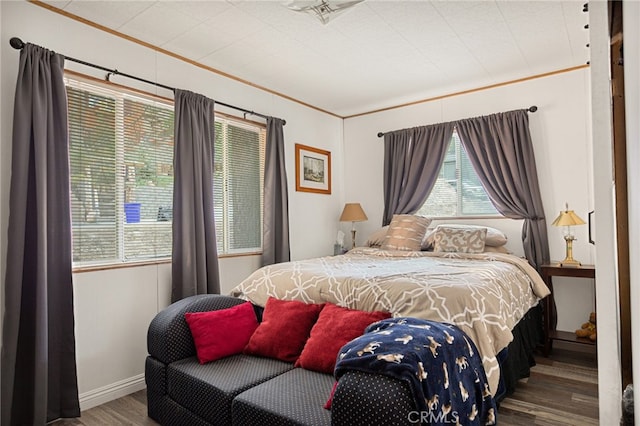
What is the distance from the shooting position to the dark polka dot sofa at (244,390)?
4.58 ft

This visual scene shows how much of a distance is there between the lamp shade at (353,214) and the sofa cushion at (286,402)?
2.95m

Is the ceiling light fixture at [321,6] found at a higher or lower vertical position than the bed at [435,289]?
higher

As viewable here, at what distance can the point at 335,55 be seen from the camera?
3.38 m

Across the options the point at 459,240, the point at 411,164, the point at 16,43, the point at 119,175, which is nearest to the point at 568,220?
the point at 459,240

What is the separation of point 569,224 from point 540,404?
160 centimetres

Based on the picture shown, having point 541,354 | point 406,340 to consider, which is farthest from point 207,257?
point 541,354

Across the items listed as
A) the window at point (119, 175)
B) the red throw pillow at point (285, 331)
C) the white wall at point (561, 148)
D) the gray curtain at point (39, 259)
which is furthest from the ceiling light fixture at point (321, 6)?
the white wall at point (561, 148)

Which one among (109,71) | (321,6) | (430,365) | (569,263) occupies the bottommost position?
(430,365)

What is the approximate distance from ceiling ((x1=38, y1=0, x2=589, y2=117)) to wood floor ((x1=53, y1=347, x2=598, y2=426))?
2.61m

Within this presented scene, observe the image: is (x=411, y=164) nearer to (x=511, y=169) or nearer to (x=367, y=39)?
(x=511, y=169)

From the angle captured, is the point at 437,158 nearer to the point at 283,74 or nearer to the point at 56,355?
the point at 283,74

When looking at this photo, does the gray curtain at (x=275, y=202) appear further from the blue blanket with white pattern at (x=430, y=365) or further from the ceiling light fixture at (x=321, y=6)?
the blue blanket with white pattern at (x=430, y=365)

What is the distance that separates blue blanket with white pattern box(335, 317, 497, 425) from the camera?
1.42 metres

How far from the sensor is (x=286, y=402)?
172 centimetres
